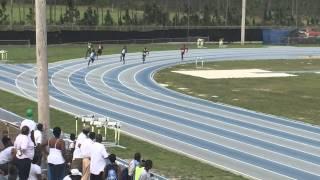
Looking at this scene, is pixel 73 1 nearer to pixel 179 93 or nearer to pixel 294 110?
pixel 179 93

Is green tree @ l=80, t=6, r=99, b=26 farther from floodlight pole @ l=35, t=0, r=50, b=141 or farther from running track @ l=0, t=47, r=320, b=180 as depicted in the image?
floodlight pole @ l=35, t=0, r=50, b=141

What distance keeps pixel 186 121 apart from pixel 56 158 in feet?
43.3

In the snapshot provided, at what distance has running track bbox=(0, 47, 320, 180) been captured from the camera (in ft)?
60.5

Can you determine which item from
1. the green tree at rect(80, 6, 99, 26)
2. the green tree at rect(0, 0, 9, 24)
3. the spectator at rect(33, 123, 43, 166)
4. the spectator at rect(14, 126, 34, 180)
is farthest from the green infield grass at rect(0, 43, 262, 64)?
the spectator at rect(14, 126, 34, 180)

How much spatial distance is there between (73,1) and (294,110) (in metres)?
69.4

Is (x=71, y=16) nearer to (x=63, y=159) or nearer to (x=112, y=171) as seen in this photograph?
(x=63, y=159)

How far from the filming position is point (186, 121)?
25.1 meters

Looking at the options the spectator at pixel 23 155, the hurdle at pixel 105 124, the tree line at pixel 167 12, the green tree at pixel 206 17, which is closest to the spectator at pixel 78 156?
the spectator at pixel 23 155

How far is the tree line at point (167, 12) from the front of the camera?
82.5 m

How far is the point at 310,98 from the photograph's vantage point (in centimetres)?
3269

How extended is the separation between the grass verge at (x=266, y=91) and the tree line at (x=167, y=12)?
3514 centimetres

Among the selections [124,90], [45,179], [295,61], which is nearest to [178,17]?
[295,61]

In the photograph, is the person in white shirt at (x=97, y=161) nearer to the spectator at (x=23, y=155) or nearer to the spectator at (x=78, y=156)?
the spectator at (x=78, y=156)

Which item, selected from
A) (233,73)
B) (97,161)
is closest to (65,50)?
(233,73)
